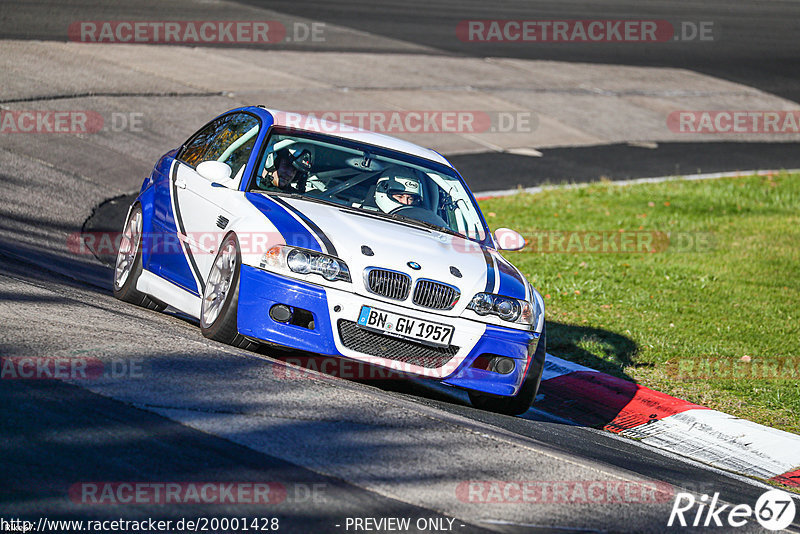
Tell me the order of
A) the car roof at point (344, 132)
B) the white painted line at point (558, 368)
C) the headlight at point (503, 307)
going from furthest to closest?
the white painted line at point (558, 368), the car roof at point (344, 132), the headlight at point (503, 307)

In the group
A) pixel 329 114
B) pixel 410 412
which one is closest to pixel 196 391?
pixel 410 412

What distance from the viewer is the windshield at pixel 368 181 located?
7.47m

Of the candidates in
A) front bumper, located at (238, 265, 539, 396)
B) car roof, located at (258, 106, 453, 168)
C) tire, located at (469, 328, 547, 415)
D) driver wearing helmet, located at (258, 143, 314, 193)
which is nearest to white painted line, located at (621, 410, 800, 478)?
tire, located at (469, 328, 547, 415)

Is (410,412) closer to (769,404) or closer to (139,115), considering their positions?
(769,404)

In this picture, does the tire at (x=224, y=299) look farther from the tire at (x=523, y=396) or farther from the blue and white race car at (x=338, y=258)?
the tire at (x=523, y=396)

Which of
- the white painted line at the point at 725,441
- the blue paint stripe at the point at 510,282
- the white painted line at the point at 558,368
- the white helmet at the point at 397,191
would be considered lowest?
the white painted line at the point at 725,441

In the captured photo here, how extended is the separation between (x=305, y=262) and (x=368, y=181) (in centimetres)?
157

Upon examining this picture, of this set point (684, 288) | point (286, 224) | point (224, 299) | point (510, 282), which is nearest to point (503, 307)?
point (510, 282)

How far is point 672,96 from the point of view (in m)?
24.8

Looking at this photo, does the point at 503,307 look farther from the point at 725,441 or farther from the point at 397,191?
the point at 725,441

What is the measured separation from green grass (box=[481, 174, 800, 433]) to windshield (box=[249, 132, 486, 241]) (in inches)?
88.2

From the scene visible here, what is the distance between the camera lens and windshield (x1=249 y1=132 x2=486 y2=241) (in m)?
7.47

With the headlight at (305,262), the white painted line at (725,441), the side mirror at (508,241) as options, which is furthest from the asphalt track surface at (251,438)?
the side mirror at (508,241)

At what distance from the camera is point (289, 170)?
24.8 ft
